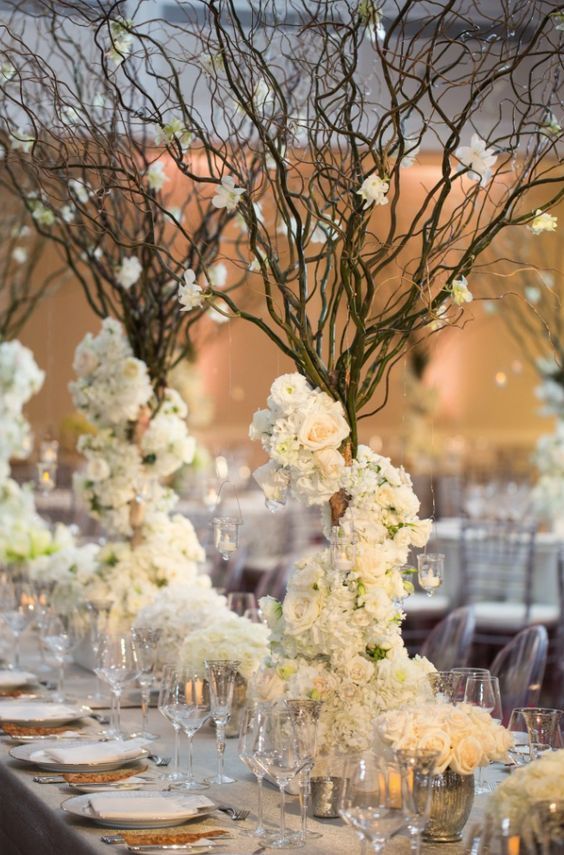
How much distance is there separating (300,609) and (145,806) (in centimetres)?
52

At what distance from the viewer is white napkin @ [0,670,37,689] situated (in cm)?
389

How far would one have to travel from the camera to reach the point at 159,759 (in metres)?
3.02

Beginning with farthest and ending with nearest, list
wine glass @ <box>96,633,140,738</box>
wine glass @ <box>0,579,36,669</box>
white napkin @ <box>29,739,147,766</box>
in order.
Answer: wine glass @ <box>0,579,36,669</box> < wine glass @ <box>96,633,140,738</box> < white napkin @ <box>29,739,147,766</box>

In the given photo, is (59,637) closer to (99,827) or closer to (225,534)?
(225,534)

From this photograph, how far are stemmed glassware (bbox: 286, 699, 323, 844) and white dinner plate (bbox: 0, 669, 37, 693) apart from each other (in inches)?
66.8

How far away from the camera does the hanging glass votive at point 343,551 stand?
2756 mm

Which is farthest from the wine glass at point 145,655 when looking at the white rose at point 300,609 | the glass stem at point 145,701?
the white rose at point 300,609

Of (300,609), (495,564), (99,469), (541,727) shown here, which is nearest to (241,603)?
(99,469)

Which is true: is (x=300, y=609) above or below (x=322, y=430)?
below

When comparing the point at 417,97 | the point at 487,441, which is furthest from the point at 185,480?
the point at 417,97

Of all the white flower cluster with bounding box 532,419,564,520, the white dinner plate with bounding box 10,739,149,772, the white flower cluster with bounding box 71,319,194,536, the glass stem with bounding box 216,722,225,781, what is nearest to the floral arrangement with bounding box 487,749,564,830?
the glass stem with bounding box 216,722,225,781

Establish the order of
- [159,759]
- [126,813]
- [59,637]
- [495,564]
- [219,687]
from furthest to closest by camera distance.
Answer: [495,564], [59,637], [159,759], [219,687], [126,813]

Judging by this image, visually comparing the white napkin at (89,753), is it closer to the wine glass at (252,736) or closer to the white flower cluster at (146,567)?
the wine glass at (252,736)

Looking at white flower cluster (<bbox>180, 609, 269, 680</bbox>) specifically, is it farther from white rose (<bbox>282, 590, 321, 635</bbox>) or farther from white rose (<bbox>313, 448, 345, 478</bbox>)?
white rose (<bbox>313, 448, 345, 478</bbox>)
